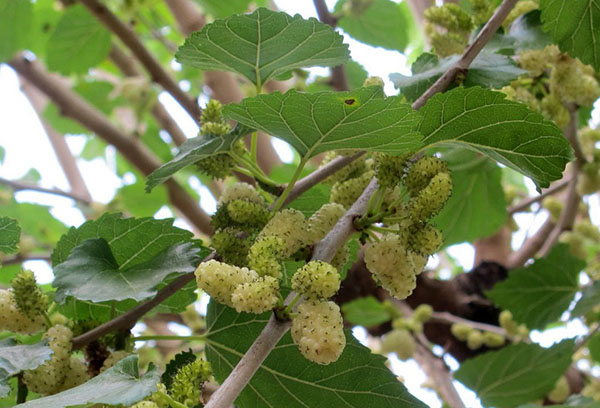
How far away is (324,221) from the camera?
27.7 inches

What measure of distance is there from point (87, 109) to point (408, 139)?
1.42m

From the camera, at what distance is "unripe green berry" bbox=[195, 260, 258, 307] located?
0.54 meters

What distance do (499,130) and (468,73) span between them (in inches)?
6.9

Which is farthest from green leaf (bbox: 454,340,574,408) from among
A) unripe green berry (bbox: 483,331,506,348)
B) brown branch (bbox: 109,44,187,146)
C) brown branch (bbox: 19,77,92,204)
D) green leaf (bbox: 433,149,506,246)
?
brown branch (bbox: 19,77,92,204)

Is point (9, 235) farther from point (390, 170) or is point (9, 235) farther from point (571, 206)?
point (571, 206)

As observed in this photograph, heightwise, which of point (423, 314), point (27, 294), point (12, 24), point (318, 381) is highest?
point (12, 24)

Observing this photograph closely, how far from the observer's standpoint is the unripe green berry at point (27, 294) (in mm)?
679

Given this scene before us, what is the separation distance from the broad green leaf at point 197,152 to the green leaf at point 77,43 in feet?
4.53

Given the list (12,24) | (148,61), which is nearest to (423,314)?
(148,61)

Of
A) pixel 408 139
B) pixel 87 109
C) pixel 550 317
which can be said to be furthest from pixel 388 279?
pixel 87 109

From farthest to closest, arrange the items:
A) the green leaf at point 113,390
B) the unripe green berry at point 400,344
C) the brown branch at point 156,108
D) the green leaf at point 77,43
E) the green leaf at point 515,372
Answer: the brown branch at point 156,108 < the green leaf at point 77,43 < the unripe green berry at point 400,344 < the green leaf at point 515,372 < the green leaf at point 113,390

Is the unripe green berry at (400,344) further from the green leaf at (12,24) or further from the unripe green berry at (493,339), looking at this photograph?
the green leaf at (12,24)

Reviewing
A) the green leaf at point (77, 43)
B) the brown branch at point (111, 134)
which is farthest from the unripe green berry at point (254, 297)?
the green leaf at point (77, 43)

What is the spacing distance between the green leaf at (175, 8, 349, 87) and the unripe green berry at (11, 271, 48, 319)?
291mm
